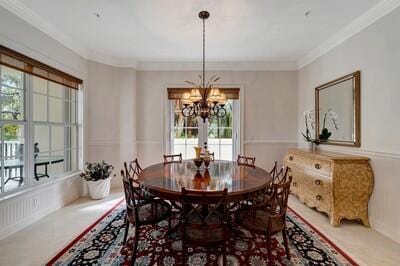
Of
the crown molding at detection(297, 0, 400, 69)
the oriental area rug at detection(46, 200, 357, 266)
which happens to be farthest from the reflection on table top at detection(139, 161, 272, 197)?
the crown molding at detection(297, 0, 400, 69)

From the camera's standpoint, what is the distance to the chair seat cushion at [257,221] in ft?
6.67

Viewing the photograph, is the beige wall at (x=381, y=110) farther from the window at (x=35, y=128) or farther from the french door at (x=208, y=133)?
the window at (x=35, y=128)

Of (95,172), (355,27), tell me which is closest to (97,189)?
(95,172)

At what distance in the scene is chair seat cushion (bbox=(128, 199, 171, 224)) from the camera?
87.7 inches

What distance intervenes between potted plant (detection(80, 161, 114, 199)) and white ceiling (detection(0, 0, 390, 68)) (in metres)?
2.19

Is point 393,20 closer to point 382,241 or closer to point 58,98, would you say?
point 382,241

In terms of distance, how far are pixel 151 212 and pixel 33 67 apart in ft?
8.57

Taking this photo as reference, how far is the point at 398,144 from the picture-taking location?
8.40 ft

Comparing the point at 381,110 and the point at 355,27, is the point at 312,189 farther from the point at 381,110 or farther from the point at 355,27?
the point at 355,27

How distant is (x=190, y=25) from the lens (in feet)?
10.5

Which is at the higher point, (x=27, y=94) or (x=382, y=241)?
(x=27, y=94)

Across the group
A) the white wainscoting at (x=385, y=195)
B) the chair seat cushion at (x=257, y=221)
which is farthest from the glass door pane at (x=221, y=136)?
the chair seat cushion at (x=257, y=221)

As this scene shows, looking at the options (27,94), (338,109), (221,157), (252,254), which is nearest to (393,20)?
(338,109)

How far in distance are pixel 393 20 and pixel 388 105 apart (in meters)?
1.01
